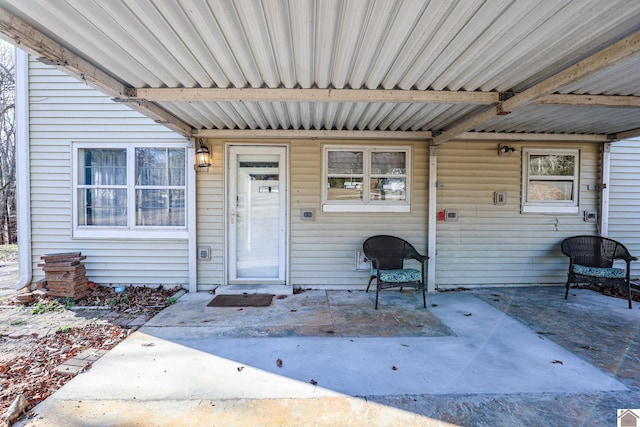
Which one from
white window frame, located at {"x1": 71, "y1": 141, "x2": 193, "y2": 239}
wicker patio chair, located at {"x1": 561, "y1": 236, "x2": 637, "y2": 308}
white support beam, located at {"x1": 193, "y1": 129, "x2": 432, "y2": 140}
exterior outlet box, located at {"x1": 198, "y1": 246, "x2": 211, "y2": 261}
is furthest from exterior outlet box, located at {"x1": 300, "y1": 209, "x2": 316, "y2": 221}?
wicker patio chair, located at {"x1": 561, "y1": 236, "x2": 637, "y2": 308}

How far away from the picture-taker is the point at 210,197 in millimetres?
4805

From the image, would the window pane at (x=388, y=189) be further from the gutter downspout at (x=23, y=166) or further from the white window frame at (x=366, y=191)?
the gutter downspout at (x=23, y=166)

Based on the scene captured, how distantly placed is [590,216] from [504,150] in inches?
76.9

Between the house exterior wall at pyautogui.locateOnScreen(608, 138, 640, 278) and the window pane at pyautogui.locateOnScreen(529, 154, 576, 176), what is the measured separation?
0.87m

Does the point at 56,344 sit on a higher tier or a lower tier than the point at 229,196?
lower

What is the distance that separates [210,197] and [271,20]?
331cm

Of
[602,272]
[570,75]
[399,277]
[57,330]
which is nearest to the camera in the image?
[570,75]

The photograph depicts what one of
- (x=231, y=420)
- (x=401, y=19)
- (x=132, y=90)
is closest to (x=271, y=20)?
(x=401, y=19)

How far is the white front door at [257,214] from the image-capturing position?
4.84 meters

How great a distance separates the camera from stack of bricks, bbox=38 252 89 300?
4.26m

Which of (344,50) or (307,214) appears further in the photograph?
(307,214)

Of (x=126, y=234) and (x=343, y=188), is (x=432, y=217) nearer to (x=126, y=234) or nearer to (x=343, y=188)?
(x=343, y=188)

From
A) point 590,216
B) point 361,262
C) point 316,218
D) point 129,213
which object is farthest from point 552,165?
point 129,213

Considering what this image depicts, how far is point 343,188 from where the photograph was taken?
193 inches
